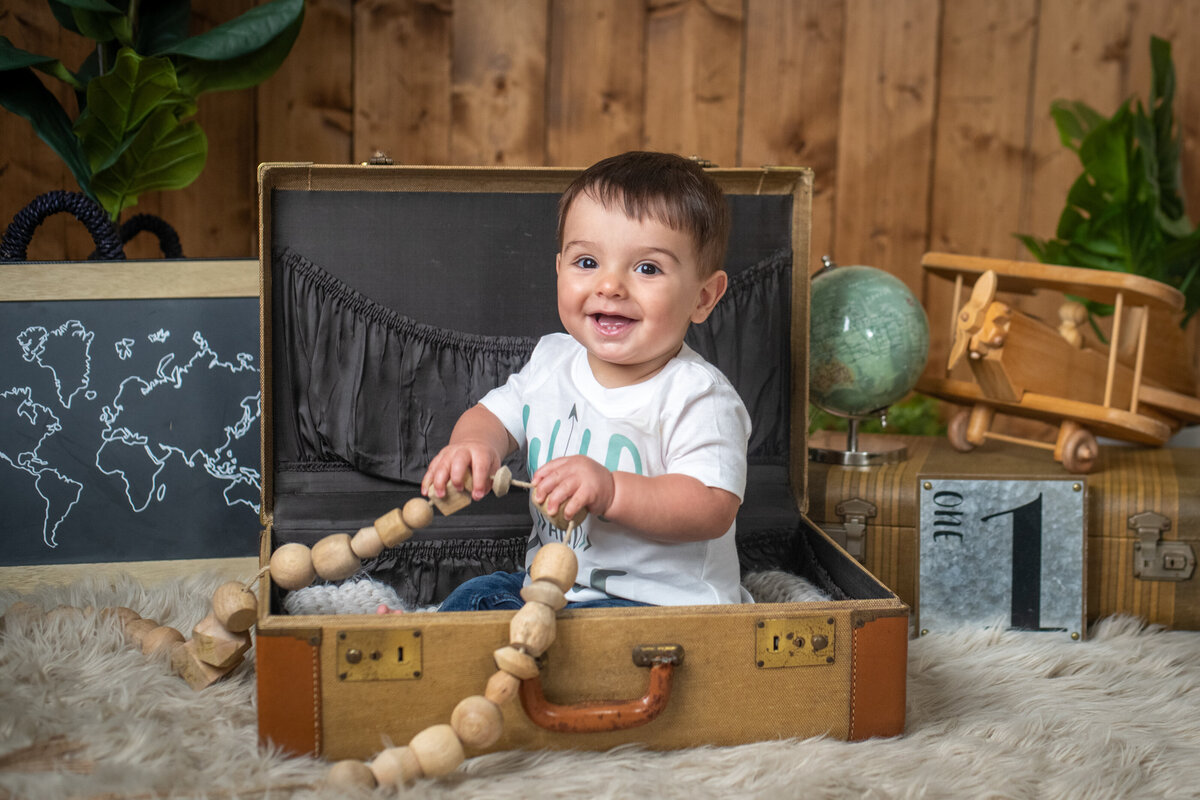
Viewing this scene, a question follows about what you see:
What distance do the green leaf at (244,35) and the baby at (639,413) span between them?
77cm

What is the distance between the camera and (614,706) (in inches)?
39.5

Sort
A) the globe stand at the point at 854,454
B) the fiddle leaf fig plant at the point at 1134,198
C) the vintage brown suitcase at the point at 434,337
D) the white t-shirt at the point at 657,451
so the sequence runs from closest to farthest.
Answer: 1. the white t-shirt at the point at 657,451
2. the vintage brown suitcase at the point at 434,337
3. the globe stand at the point at 854,454
4. the fiddle leaf fig plant at the point at 1134,198

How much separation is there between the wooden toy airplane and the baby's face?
697mm

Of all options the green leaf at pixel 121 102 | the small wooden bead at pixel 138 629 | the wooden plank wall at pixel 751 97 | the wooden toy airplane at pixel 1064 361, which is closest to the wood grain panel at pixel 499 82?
the wooden plank wall at pixel 751 97

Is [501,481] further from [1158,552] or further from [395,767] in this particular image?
[1158,552]

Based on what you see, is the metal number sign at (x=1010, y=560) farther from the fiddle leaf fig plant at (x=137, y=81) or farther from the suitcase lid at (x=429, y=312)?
the fiddle leaf fig plant at (x=137, y=81)

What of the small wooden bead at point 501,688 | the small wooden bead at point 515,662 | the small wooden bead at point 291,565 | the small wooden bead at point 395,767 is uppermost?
the small wooden bead at point 291,565

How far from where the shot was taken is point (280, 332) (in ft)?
4.78

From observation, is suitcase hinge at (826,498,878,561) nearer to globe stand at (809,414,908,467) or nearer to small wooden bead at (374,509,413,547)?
globe stand at (809,414,908,467)

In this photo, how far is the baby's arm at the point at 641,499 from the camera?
1.02 meters

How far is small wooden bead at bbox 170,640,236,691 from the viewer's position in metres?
1.16

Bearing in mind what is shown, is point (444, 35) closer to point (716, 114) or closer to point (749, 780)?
point (716, 114)

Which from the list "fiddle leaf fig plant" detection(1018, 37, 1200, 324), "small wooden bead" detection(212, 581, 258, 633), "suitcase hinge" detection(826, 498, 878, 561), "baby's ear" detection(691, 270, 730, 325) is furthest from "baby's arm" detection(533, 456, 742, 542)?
"fiddle leaf fig plant" detection(1018, 37, 1200, 324)

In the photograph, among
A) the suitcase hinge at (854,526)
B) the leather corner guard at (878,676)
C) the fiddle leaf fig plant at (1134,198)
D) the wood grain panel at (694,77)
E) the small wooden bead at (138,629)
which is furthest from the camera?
the wood grain panel at (694,77)
